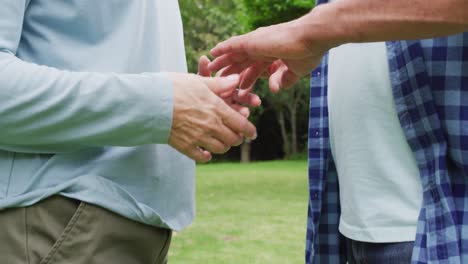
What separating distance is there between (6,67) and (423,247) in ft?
3.31

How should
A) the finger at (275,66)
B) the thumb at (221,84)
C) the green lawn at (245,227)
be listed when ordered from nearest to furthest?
the thumb at (221,84) < the finger at (275,66) < the green lawn at (245,227)

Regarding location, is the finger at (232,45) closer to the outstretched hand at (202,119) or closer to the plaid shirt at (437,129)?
the outstretched hand at (202,119)

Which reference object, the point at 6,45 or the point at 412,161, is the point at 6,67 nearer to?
the point at 6,45

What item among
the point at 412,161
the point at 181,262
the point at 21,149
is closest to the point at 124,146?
the point at 21,149

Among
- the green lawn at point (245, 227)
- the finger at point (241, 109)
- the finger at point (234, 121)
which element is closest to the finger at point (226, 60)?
the finger at point (241, 109)

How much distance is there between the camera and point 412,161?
1.69 meters

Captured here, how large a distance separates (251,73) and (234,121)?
335 millimetres

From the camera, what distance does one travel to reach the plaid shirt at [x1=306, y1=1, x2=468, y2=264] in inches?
59.6

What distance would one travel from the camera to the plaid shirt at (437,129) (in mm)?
1513

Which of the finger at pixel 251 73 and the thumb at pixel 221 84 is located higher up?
the thumb at pixel 221 84

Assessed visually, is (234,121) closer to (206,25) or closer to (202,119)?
(202,119)

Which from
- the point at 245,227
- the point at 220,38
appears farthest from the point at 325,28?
the point at 220,38

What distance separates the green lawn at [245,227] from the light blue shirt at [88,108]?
4.65m

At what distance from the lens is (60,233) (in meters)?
1.48
